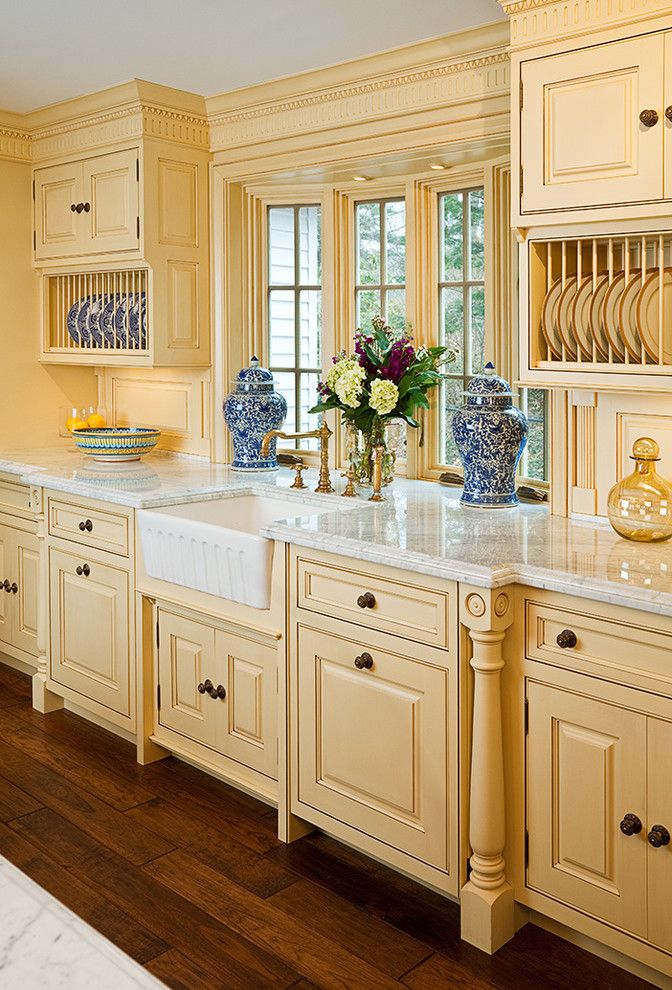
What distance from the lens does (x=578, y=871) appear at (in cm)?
228

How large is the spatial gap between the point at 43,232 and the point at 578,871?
3555mm

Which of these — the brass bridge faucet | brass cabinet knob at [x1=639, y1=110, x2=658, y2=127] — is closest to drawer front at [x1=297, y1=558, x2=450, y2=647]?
the brass bridge faucet

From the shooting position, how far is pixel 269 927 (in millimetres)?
2449

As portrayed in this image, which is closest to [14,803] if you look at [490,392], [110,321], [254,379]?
[254,379]

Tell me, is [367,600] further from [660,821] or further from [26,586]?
[26,586]

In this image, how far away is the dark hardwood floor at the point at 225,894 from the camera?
89.5 inches

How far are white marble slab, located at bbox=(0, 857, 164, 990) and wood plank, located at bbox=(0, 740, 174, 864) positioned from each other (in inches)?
80.1

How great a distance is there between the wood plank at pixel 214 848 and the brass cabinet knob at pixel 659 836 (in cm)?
102

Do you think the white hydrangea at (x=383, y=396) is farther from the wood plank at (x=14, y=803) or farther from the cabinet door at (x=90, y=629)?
the wood plank at (x=14, y=803)

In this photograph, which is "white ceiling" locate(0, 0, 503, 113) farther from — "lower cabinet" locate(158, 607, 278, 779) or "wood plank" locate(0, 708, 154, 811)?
"wood plank" locate(0, 708, 154, 811)

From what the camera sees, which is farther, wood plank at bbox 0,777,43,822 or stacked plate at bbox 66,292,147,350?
stacked plate at bbox 66,292,147,350

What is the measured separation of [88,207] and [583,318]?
2.45 m


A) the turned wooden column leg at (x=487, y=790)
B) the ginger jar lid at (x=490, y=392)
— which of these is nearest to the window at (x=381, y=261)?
the ginger jar lid at (x=490, y=392)

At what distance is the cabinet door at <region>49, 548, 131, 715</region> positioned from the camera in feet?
11.5
